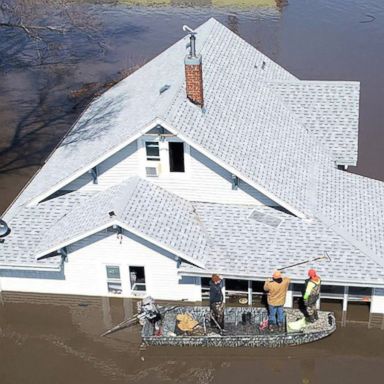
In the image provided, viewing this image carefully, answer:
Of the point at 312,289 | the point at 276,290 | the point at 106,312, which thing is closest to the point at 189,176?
the point at 276,290

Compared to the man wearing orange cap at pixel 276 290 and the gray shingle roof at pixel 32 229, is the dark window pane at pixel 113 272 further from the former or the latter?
the man wearing orange cap at pixel 276 290

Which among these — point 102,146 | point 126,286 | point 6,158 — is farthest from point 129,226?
point 6,158

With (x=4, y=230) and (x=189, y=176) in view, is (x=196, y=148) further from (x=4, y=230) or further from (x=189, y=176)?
(x=4, y=230)

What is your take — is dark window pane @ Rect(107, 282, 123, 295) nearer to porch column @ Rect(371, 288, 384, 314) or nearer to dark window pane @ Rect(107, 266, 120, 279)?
dark window pane @ Rect(107, 266, 120, 279)

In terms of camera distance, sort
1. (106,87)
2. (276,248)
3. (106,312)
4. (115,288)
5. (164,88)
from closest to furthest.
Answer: (276,248) < (106,312) < (115,288) < (164,88) < (106,87)

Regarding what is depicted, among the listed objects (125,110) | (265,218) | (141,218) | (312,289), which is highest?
(125,110)

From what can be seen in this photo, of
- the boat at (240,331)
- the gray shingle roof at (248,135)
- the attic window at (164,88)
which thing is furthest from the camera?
the attic window at (164,88)

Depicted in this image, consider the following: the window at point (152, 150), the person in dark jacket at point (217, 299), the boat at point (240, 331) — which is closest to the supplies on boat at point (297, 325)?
the boat at point (240, 331)

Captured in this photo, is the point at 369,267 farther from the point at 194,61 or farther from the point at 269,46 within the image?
the point at 269,46
